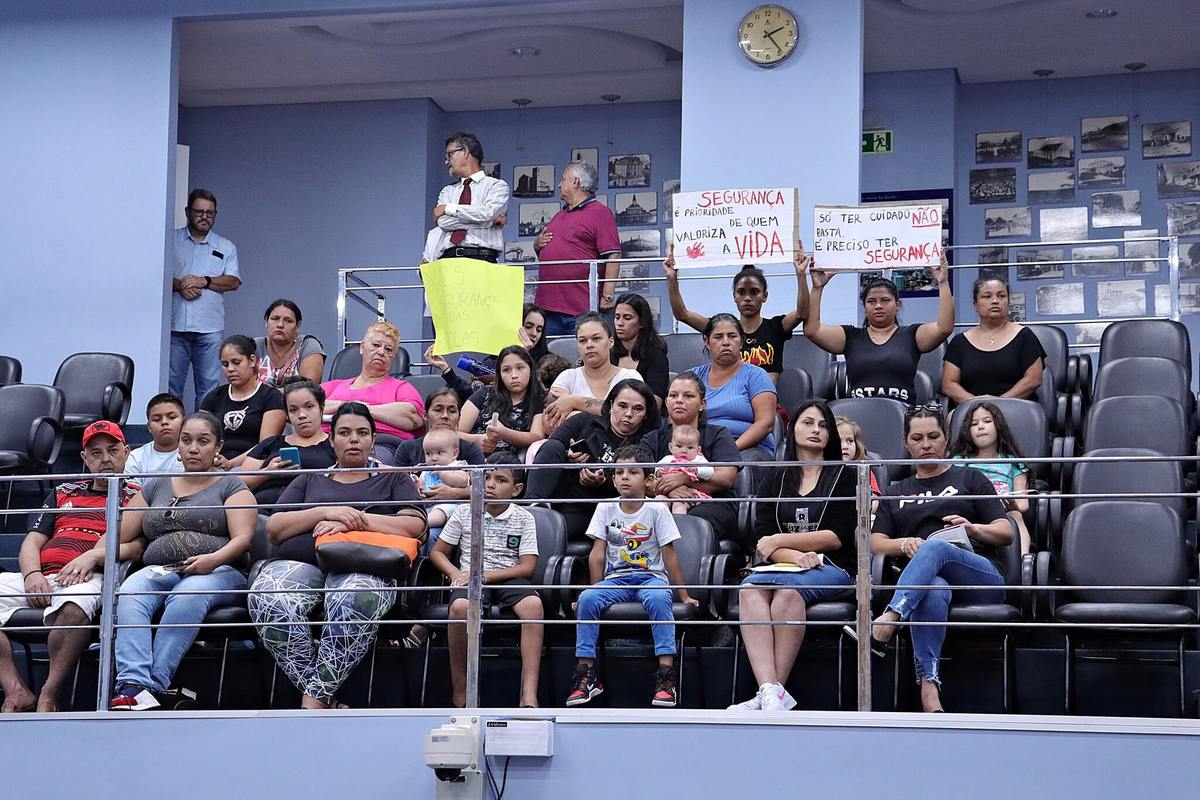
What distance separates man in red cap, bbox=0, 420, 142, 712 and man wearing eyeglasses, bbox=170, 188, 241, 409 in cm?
313

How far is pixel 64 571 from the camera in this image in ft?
18.6

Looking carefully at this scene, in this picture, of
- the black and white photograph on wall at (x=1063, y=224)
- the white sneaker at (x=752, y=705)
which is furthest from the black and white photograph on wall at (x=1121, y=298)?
the white sneaker at (x=752, y=705)

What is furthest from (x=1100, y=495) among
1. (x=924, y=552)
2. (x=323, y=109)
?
(x=323, y=109)

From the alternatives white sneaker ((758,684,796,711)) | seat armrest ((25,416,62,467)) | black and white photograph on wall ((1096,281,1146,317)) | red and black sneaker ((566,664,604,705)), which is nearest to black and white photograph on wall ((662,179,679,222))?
black and white photograph on wall ((1096,281,1146,317))

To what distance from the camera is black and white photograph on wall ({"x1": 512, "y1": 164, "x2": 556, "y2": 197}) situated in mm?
11641

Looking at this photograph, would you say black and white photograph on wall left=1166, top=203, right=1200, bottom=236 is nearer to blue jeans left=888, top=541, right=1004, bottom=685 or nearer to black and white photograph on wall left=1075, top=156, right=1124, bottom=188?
black and white photograph on wall left=1075, top=156, right=1124, bottom=188

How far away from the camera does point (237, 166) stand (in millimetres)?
11906

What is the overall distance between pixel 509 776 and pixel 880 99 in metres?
7.04

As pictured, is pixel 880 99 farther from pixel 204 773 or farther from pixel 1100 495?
pixel 204 773

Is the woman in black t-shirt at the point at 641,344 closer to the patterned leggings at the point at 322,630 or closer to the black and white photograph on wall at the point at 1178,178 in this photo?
the patterned leggings at the point at 322,630

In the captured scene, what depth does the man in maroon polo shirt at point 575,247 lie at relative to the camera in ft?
28.2

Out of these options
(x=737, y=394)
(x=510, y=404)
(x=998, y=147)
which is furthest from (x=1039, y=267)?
(x=510, y=404)

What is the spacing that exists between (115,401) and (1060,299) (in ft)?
20.1

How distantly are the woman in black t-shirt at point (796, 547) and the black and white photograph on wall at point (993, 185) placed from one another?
558cm
